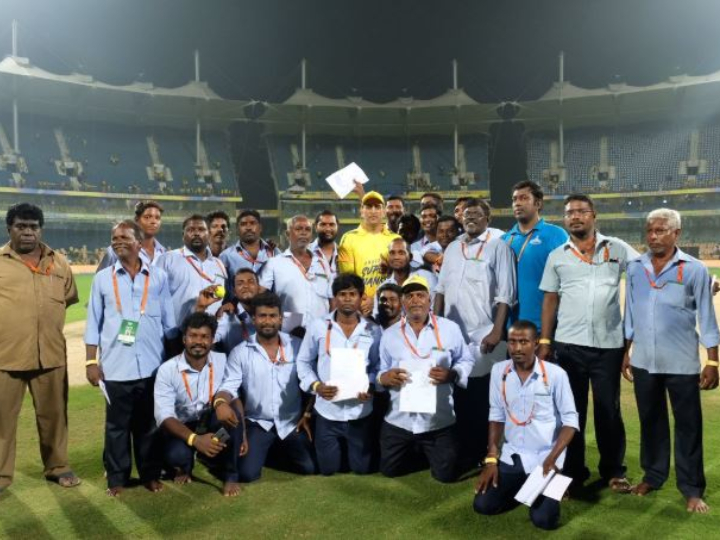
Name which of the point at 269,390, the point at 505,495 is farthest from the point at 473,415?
the point at 269,390

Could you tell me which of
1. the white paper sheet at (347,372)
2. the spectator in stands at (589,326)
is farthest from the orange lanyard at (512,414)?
the white paper sheet at (347,372)

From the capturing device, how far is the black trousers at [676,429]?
4398 millimetres

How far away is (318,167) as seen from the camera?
149ft

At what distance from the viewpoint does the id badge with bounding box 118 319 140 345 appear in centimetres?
483

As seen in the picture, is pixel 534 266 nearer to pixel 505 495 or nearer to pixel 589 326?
pixel 589 326

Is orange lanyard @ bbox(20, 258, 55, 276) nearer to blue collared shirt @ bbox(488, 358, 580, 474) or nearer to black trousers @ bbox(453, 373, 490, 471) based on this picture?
black trousers @ bbox(453, 373, 490, 471)

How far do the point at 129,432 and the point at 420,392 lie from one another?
2412mm

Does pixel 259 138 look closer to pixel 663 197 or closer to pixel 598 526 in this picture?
Result: pixel 663 197

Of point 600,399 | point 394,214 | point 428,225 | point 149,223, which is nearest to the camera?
point 600,399

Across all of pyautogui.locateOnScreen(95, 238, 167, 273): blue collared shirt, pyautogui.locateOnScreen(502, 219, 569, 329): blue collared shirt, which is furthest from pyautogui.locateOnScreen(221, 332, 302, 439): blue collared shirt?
pyautogui.locateOnScreen(502, 219, 569, 329): blue collared shirt

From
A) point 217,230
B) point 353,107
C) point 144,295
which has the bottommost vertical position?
point 144,295

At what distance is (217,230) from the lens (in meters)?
6.45

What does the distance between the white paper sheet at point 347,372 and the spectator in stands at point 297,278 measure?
0.77m

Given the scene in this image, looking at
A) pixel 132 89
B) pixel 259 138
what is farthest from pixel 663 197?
pixel 132 89
